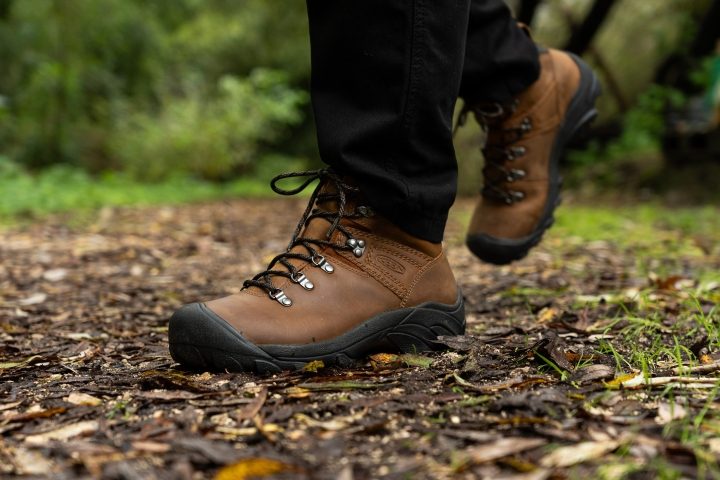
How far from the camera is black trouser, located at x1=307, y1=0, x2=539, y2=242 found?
3.87 ft

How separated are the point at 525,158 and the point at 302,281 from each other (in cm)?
82

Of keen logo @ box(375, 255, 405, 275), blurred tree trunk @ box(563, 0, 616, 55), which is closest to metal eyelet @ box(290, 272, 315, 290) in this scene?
keen logo @ box(375, 255, 405, 275)

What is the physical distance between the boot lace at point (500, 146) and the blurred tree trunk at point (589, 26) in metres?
4.54

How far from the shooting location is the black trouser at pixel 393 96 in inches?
46.4

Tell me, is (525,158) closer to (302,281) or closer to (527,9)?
(302,281)

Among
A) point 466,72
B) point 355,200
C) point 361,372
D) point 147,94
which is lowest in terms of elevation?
point 147,94

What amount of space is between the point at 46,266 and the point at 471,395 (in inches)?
88.6

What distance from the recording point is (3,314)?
1.87 metres

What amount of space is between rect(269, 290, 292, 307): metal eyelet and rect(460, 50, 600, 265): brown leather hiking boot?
0.76m

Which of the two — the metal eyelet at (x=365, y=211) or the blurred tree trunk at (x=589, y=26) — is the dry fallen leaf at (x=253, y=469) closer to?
the metal eyelet at (x=365, y=211)

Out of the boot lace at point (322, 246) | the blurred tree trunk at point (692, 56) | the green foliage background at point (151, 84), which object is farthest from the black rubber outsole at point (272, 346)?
the green foliage background at point (151, 84)

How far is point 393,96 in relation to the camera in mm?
1199

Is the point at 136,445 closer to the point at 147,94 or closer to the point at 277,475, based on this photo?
the point at 277,475

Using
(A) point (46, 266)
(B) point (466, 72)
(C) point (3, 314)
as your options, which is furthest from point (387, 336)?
(A) point (46, 266)
